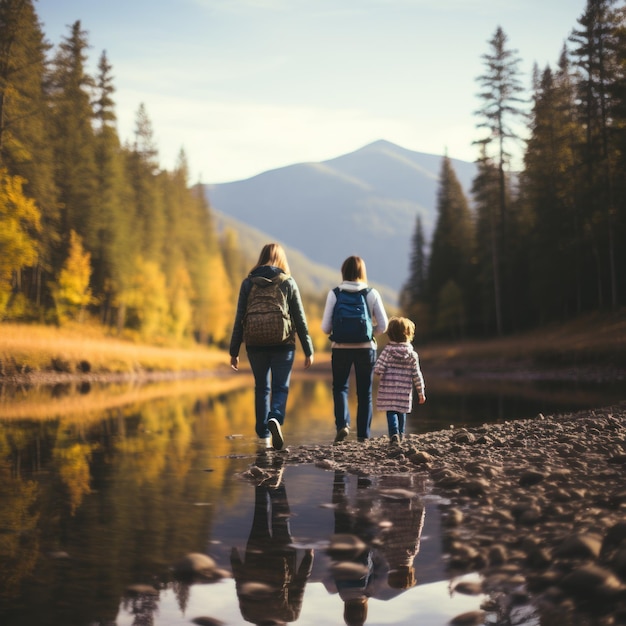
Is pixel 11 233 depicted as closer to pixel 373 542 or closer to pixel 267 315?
pixel 267 315

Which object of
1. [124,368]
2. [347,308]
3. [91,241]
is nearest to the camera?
[347,308]

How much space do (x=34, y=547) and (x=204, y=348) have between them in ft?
227

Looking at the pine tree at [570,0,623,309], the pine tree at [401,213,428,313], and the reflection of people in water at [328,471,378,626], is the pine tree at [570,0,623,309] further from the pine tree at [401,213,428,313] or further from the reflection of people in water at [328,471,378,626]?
the pine tree at [401,213,428,313]

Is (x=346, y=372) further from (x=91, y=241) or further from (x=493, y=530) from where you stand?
A: (x=91, y=241)

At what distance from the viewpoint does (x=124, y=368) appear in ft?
118

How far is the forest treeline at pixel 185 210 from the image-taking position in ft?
114

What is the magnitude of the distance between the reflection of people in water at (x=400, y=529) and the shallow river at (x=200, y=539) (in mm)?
13

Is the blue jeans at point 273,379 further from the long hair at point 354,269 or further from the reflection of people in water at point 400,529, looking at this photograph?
the reflection of people in water at point 400,529

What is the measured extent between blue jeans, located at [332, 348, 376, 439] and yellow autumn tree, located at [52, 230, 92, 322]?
36632 millimetres

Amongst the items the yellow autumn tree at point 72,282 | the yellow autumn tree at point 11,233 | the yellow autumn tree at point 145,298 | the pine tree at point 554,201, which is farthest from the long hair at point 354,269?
the yellow autumn tree at point 145,298

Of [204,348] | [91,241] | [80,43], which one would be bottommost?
[204,348]

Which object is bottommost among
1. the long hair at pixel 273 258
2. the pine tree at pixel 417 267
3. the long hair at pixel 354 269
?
the long hair at pixel 354 269

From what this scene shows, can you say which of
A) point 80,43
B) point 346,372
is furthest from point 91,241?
point 346,372

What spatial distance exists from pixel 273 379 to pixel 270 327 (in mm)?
666
